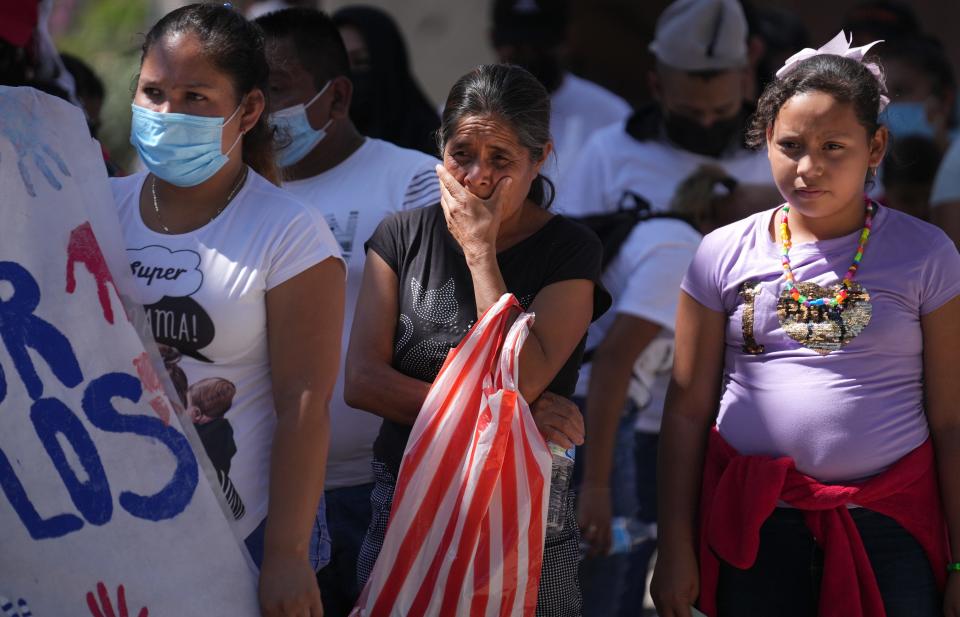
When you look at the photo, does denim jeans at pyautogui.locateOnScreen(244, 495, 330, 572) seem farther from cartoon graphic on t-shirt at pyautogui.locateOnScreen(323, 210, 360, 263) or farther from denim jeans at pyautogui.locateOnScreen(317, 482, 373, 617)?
cartoon graphic on t-shirt at pyautogui.locateOnScreen(323, 210, 360, 263)

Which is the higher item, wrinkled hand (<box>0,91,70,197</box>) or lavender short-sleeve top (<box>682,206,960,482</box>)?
wrinkled hand (<box>0,91,70,197</box>)

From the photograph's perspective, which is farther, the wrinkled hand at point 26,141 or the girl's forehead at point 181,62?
the girl's forehead at point 181,62

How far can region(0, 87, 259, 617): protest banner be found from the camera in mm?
2652

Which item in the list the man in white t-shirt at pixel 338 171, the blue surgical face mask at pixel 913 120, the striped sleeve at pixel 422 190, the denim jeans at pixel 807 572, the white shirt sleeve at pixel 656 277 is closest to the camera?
the denim jeans at pixel 807 572

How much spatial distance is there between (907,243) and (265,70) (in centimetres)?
152

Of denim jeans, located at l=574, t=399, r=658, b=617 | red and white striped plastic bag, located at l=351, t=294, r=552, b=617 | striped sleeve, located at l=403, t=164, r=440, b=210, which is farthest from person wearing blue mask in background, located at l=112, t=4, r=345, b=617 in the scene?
Answer: denim jeans, located at l=574, t=399, r=658, b=617

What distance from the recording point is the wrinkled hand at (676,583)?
3.03 meters

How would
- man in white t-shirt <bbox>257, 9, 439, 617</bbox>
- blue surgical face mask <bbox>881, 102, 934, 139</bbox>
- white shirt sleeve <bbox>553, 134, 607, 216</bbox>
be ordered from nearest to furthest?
man in white t-shirt <bbox>257, 9, 439, 617</bbox>, white shirt sleeve <bbox>553, 134, 607, 216</bbox>, blue surgical face mask <bbox>881, 102, 934, 139</bbox>

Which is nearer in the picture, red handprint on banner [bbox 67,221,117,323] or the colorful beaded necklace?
red handprint on banner [bbox 67,221,117,323]

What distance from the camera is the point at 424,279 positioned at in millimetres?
3033

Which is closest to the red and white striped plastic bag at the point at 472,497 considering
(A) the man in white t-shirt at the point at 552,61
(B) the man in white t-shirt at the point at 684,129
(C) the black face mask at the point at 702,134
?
(B) the man in white t-shirt at the point at 684,129

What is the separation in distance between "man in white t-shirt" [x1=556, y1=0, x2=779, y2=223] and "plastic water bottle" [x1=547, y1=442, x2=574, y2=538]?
5.29ft

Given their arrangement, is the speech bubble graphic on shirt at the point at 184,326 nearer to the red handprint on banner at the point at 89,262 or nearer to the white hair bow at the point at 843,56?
the red handprint on banner at the point at 89,262

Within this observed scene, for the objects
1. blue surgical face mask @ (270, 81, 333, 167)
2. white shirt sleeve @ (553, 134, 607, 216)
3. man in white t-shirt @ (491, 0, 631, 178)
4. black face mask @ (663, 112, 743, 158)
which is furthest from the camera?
man in white t-shirt @ (491, 0, 631, 178)
